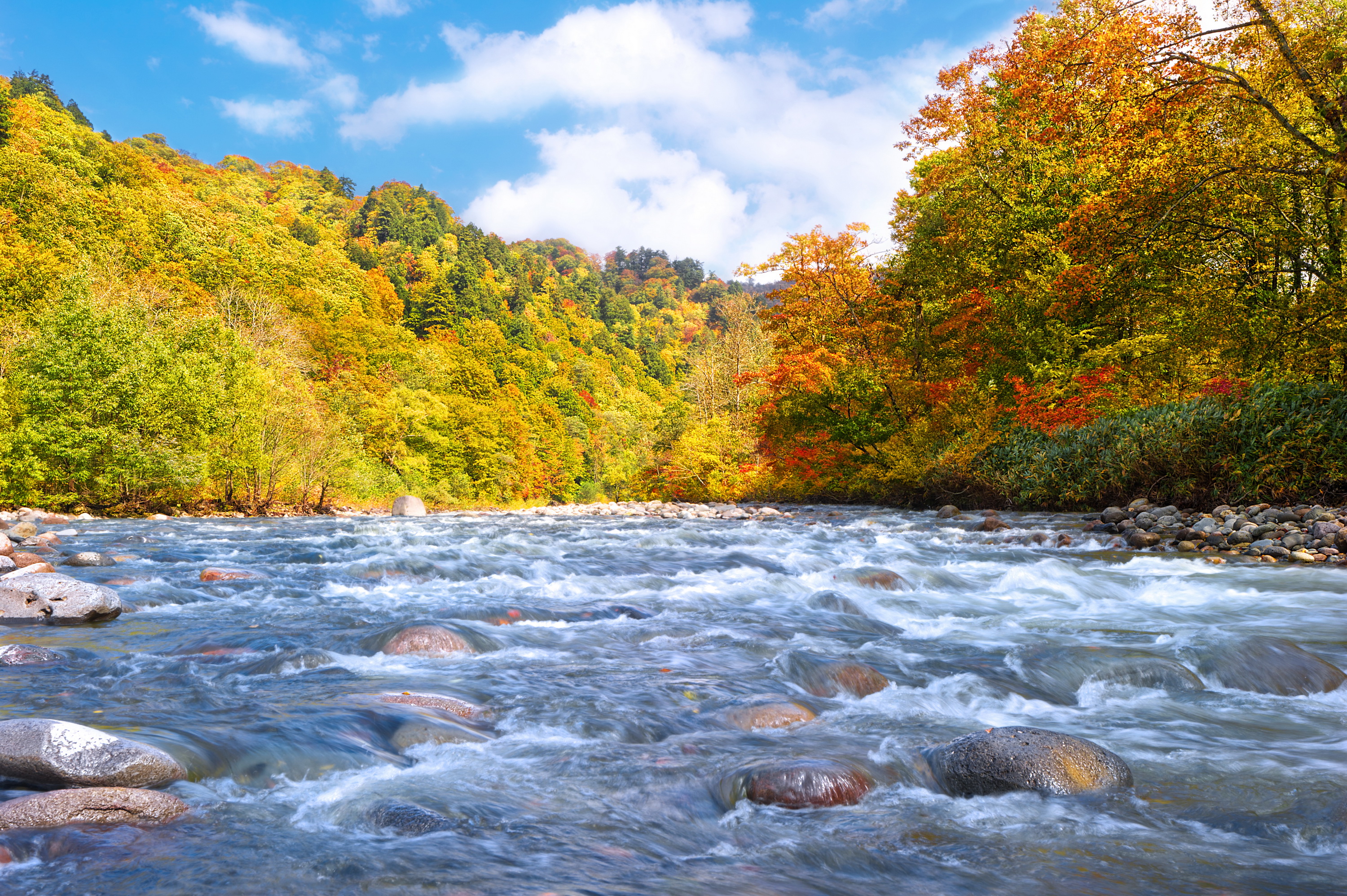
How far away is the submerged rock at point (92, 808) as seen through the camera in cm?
259

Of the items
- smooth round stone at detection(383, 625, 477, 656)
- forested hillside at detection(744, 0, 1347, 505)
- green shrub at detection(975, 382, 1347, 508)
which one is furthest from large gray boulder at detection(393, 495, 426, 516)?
smooth round stone at detection(383, 625, 477, 656)

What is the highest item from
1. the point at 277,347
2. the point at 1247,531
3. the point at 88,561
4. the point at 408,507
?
the point at 277,347

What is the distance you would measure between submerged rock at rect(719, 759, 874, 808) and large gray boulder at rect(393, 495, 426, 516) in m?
30.6

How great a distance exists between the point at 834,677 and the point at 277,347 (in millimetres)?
39632

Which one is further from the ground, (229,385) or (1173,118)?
(1173,118)

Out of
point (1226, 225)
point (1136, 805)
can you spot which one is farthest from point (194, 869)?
point (1226, 225)

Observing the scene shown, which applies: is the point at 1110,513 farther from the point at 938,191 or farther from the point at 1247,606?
the point at 938,191

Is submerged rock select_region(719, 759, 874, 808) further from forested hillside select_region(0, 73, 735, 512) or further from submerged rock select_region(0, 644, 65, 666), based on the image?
forested hillside select_region(0, 73, 735, 512)

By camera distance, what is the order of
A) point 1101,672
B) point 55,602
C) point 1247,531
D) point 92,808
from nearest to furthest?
point 92,808 → point 1101,672 → point 55,602 → point 1247,531

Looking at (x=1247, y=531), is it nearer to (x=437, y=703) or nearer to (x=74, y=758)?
(x=437, y=703)

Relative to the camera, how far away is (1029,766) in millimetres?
3281

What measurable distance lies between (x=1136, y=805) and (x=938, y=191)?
25004mm

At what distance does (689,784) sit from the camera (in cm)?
340

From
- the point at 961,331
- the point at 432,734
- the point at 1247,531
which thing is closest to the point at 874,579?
the point at 1247,531
